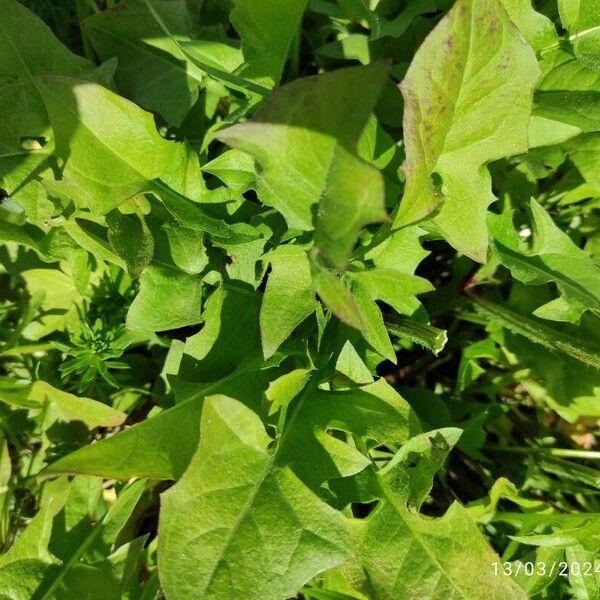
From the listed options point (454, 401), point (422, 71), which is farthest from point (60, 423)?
point (422, 71)

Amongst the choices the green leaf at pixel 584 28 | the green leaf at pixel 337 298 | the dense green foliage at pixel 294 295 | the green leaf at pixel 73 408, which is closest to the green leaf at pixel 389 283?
the dense green foliage at pixel 294 295

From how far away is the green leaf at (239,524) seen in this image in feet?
2.68

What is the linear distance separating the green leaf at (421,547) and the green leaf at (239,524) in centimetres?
15

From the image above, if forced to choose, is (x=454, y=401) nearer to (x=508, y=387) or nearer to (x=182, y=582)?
(x=508, y=387)

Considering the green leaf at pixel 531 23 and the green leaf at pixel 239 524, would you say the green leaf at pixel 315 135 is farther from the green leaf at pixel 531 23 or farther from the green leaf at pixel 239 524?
the green leaf at pixel 531 23

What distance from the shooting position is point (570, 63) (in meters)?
1.06

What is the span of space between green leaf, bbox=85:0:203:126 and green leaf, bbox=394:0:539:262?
468mm

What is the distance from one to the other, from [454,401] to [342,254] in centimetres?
78

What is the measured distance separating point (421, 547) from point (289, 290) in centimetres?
41

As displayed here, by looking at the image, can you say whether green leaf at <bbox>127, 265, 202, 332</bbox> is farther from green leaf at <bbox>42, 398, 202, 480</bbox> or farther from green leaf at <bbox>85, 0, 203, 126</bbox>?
green leaf at <bbox>85, 0, 203, 126</bbox>

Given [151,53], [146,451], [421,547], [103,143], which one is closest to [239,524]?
[146,451]

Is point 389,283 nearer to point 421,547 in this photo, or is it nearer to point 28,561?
point 421,547

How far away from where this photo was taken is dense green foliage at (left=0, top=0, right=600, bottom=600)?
2.68 ft
